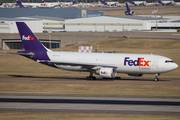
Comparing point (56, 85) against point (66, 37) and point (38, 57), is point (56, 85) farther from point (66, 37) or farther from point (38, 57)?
point (66, 37)

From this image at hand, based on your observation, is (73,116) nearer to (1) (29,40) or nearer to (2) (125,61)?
(2) (125,61)

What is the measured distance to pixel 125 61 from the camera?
43.0m

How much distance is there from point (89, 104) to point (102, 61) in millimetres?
16141

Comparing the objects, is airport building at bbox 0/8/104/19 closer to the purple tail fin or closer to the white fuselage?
the purple tail fin

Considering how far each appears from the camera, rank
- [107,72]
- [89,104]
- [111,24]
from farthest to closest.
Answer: [111,24], [107,72], [89,104]

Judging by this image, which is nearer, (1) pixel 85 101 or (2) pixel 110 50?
(1) pixel 85 101

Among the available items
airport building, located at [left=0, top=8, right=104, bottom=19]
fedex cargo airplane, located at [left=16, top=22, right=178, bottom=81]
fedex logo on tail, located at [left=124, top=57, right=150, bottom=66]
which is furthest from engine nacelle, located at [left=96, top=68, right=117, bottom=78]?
airport building, located at [left=0, top=8, right=104, bottom=19]

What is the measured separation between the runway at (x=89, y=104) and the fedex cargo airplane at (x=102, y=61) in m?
11.2

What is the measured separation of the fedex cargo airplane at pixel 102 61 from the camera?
138 ft

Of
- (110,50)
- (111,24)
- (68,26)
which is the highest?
(111,24)

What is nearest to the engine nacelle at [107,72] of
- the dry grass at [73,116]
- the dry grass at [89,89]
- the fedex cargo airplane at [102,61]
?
the fedex cargo airplane at [102,61]

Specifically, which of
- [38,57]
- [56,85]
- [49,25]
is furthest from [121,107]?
[49,25]

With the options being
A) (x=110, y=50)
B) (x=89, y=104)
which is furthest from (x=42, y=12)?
(x=89, y=104)

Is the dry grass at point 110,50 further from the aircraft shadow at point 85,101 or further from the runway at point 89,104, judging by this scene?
the aircraft shadow at point 85,101
